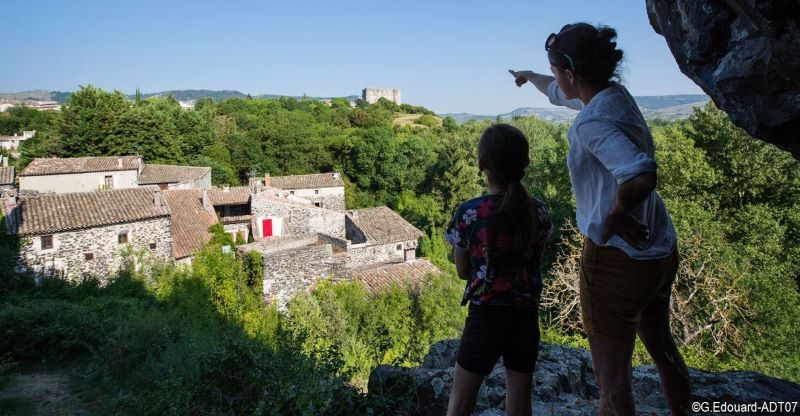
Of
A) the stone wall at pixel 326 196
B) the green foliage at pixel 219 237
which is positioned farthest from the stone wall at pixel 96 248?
the stone wall at pixel 326 196

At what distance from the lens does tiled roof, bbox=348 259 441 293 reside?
18.2m

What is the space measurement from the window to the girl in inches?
748

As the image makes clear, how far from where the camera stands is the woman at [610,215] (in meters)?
1.84

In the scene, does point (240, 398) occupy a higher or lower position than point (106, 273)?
higher

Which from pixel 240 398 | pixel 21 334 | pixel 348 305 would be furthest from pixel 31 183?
pixel 240 398

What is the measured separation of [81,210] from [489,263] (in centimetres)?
2039

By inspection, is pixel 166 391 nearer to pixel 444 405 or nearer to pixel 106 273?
pixel 444 405

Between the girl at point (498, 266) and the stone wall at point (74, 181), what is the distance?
116 ft

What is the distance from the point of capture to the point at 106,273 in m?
18.0

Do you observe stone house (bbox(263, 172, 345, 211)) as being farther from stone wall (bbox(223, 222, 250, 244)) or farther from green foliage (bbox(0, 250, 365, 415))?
green foliage (bbox(0, 250, 365, 415))

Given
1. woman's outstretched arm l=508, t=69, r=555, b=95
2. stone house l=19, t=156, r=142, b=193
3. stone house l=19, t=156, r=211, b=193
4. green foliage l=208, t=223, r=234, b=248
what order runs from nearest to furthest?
woman's outstretched arm l=508, t=69, r=555, b=95
green foliage l=208, t=223, r=234, b=248
stone house l=19, t=156, r=142, b=193
stone house l=19, t=156, r=211, b=193

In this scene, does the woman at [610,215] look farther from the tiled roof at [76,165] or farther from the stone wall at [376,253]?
the tiled roof at [76,165]

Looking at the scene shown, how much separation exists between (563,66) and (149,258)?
1977 cm

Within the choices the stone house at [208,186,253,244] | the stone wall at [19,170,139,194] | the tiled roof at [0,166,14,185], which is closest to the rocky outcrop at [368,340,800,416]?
the stone house at [208,186,253,244]
